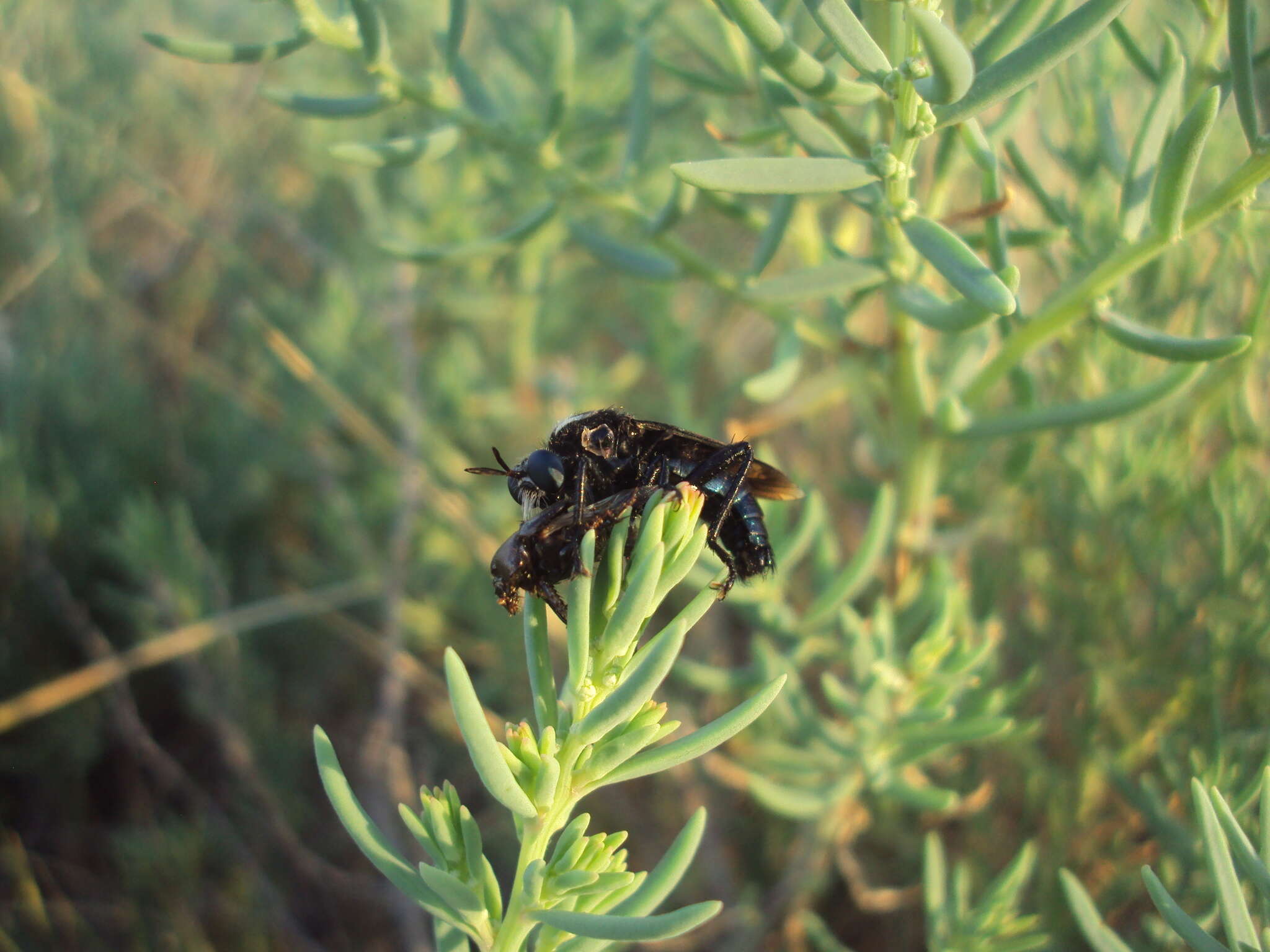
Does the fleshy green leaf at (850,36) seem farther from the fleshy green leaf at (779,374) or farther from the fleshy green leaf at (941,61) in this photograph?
the fleshy green leaf at (779,374)

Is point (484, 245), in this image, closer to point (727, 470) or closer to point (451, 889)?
point (727, 470)

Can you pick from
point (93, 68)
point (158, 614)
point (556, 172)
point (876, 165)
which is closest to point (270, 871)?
point (158, 614)

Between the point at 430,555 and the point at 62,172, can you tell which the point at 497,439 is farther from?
the point at 62,172

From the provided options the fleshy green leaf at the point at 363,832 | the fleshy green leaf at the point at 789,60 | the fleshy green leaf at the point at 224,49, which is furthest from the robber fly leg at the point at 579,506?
the fleshy green leaf at the point at 224,49

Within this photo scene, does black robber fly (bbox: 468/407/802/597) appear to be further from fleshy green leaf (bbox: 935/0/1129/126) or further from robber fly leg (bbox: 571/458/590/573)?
fleshy green leaf (bbox: 935/0/1129/126)

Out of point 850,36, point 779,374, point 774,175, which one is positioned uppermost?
point 850,36

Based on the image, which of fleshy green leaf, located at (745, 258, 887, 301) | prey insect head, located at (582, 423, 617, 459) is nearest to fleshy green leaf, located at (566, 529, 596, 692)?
prey insect head, located at (582, 423, 617, 459)

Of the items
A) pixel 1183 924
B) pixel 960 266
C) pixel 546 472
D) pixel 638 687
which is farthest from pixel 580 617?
Answer: pixel 1183 924
